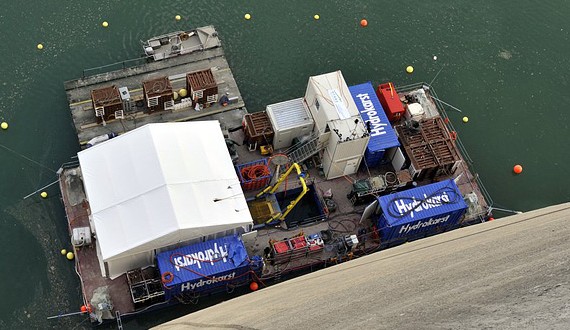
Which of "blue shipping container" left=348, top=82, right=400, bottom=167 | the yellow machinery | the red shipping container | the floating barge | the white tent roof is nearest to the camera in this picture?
the white tent roof

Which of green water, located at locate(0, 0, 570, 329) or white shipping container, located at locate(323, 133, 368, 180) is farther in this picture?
green water, located at locate(0, 0, 570, 329)

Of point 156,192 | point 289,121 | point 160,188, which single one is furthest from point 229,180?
point 289,121

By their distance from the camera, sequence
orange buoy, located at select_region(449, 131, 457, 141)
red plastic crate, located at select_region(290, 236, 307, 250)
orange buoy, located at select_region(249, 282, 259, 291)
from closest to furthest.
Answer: red plastic crate, located at select_region(290, 236, 307, 250)
orange buoy, located at select_region(249, 282, 259, 291)
orange buoy, located at select_region(449, 131, 457, 141)

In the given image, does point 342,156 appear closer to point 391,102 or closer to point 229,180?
point 391,102

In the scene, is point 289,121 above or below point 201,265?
above

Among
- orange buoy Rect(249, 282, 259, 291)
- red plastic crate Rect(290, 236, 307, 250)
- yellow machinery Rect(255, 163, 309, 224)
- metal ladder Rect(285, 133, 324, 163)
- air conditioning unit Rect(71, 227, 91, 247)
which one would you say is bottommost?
orange buoy Rect(249, 282, 259, 291)

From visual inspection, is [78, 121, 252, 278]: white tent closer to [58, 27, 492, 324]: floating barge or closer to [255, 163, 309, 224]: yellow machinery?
[58, 27, 492, 324]: floating barge

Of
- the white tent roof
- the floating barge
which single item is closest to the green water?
the floating barge
